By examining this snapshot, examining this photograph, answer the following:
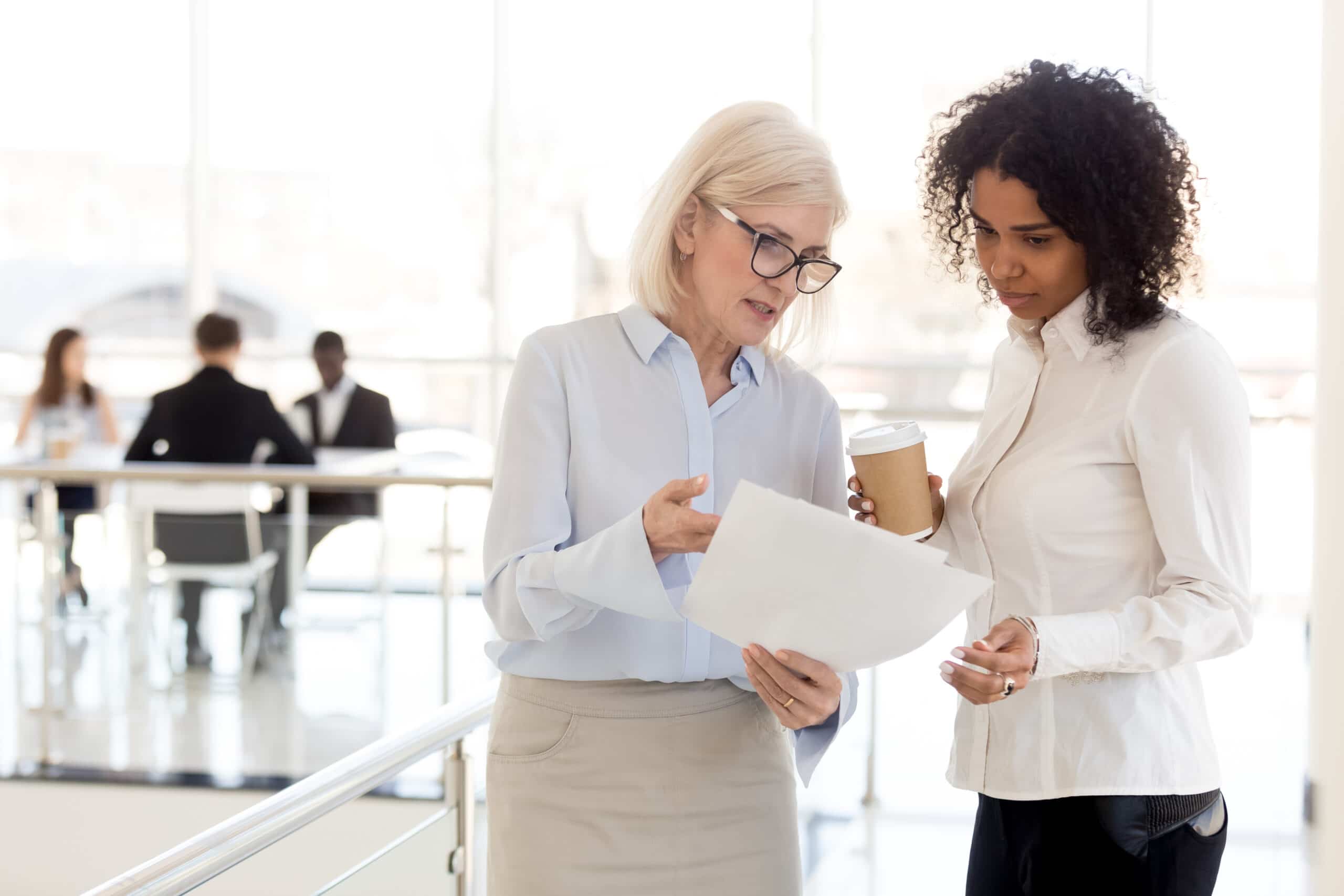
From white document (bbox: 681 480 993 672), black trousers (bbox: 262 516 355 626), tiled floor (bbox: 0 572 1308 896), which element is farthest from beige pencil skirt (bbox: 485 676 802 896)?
black trousers (bbox: 262 516 355 626)

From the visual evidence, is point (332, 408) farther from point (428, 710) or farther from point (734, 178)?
point (734, 178)

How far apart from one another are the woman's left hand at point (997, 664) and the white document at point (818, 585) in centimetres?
11

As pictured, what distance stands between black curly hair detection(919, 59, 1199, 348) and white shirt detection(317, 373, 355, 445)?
176 inches

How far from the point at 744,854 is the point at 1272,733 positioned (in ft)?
9.14

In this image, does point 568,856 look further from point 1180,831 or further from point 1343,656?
point 1343,656

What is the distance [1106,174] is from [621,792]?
0.82 metres

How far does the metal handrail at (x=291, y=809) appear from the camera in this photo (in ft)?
3.99

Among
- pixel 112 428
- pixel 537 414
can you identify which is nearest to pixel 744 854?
pixel 537 414

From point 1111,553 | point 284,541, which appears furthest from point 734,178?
point 284,541

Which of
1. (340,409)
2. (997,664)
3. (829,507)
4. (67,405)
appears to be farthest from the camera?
(67,405)

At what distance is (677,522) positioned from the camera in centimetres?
107

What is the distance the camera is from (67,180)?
714 centimetres

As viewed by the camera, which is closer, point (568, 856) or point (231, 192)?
point (568, 856)

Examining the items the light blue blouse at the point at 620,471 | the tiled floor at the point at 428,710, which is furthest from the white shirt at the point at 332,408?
the light blue blouse at the point at 620,471
